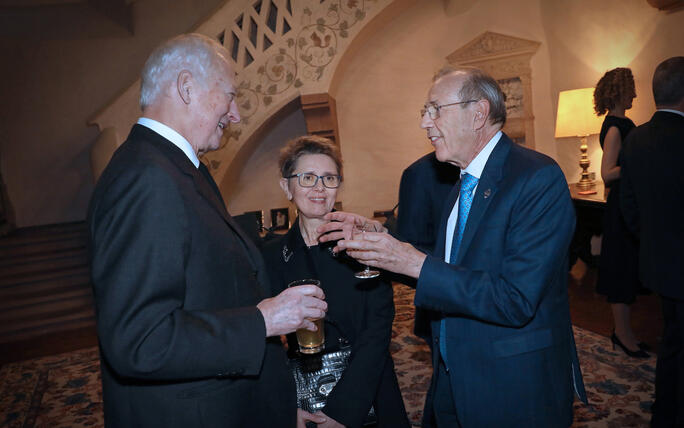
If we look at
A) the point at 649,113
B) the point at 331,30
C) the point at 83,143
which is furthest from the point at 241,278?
the point at 83,143

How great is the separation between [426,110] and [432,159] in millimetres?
1196

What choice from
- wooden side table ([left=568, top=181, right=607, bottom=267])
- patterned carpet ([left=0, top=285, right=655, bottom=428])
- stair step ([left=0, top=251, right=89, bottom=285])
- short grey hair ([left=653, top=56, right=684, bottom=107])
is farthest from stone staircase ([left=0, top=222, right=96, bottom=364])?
wooden side table ([left=568, top=181, right=607, bottom=267])

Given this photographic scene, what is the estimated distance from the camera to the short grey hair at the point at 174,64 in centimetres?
136

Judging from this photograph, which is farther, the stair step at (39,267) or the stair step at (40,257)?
the stair step at (40,257)

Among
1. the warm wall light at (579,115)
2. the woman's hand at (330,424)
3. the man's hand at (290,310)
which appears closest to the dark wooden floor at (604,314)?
the warm wall light at (579,115)

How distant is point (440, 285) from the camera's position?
1.44m

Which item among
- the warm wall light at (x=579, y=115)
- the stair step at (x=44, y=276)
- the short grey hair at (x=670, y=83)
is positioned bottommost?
the stair step at (x=44, y=276)

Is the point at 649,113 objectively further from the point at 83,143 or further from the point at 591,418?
the point at 83,143

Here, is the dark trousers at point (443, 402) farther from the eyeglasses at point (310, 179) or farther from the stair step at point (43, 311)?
the stair step at point (43, 311)

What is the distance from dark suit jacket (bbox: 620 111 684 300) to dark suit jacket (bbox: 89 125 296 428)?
2132 millimetres

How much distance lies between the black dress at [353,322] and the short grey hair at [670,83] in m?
1.84

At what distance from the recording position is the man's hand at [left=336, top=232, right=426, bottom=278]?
1.46 metres

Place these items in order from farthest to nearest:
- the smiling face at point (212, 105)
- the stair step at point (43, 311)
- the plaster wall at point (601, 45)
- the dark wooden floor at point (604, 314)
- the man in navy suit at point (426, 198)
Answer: the stair step at point (43, 311) < the plaster wall at point (601, 45) < the dark wooden floor at point (604, 314) < the man in navy suit at point (426, 198) < the smiling face at point (212, 105)

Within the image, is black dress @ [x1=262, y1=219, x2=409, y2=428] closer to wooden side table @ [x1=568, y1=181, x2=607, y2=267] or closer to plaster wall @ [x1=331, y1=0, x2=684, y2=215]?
wooden side table @ [x1=568, y1=181, x2=607, y2=267]
